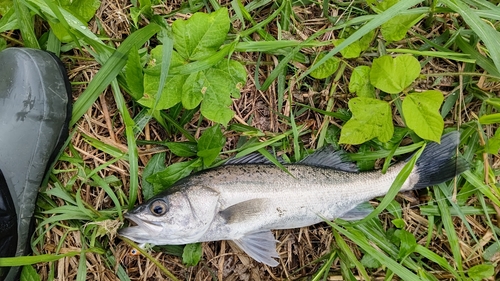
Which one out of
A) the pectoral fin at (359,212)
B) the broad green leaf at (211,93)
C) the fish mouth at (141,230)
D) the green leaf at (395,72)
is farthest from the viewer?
the pectoral fin at (359,212)

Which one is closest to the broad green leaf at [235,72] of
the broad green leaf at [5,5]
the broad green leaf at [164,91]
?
the broad green leaf at [164,91]

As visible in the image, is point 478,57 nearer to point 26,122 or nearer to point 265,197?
point 265,197

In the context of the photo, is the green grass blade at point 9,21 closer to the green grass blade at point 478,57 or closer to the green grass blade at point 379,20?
the green grass blade at point 379,20

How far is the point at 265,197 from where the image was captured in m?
2.94

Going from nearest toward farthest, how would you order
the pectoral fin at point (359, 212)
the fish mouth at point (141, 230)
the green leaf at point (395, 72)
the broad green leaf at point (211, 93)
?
the fish mouth at point (141, 230), the broad green leaf at point (211, 93), the green leaf at point (395, 72), the pectoral fin at point (359, 212)

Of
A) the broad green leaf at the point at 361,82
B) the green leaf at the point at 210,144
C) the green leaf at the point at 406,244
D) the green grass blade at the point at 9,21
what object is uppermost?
the green grass blade at the point at 9,21

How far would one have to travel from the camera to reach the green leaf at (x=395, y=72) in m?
2.96

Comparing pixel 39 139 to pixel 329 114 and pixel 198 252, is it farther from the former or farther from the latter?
pixel 329 114

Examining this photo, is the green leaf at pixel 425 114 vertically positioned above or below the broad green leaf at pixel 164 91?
below

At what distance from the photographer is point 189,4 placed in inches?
125

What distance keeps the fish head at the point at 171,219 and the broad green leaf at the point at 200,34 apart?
3.02 ft

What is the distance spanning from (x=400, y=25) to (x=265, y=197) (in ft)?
4.91

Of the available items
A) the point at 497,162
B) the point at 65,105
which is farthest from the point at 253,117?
the point at 497,162

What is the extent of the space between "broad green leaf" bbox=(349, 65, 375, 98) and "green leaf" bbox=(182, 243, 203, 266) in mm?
1544
